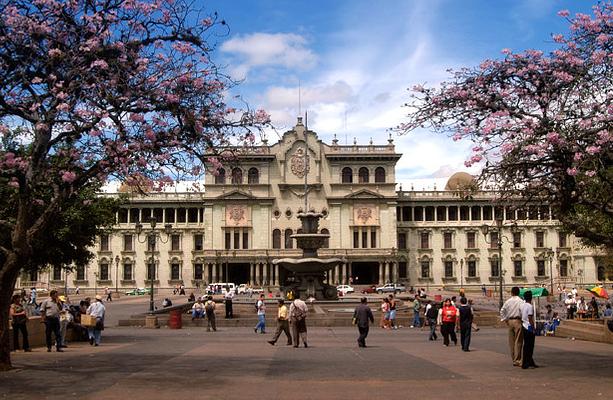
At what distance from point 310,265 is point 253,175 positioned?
157 feet

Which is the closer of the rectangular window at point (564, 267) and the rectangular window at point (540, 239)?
the rectangular window at point (564, 267)

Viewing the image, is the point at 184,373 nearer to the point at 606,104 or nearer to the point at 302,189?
the point at 606,104

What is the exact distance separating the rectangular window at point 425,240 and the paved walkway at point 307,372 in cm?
7045

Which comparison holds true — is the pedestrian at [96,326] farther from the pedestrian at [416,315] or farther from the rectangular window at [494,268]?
the rectangular window at [494,268]

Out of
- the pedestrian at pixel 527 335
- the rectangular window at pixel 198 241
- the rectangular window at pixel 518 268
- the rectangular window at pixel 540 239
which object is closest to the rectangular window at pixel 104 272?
the rectangular window at pixel 198 241

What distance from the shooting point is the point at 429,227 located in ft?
309

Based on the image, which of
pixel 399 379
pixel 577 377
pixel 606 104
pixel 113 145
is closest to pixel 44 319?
pixel 113 145

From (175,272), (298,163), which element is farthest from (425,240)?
(175,272)

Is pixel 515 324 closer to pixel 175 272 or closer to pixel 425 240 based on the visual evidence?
pixel 425 240

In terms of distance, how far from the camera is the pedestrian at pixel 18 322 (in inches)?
763

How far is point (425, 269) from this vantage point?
307ft

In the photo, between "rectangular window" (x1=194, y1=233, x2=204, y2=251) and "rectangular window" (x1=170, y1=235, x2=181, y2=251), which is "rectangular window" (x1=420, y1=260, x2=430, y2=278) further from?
"rectangular window" (x1=170, y1=235, x2=181, y2=251)

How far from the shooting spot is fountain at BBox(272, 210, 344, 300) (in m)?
45.3

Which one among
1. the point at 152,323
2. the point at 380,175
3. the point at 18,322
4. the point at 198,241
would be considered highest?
the point at 380,175
